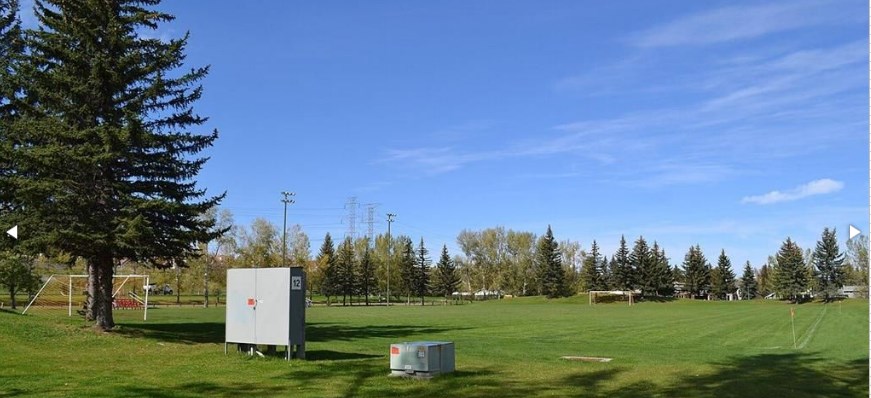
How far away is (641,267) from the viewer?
117 metres

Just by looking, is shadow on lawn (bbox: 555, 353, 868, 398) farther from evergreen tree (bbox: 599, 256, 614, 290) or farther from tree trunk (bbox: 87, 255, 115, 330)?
evergreen tree (bbox: 599, 256, 614, 290)

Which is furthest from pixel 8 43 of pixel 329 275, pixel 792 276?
pixel 792 276

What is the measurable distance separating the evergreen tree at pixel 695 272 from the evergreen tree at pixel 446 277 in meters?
39.5

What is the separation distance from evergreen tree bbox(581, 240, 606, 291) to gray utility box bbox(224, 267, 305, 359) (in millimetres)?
108688

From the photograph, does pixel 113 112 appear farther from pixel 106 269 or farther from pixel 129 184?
pixel 106 269

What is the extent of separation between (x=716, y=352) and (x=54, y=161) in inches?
810

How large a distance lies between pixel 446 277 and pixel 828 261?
58740 mm

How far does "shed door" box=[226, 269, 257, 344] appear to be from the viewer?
55.9 ft

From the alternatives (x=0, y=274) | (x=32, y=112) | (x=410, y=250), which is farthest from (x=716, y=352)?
(x=410, y=250)

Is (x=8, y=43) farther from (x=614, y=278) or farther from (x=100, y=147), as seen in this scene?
(x=614, y=278)

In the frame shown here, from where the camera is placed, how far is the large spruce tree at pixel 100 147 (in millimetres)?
21656

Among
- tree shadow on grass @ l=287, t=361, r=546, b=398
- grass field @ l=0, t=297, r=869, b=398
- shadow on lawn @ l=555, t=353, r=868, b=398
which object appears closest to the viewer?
tree shadow on grass @ l=287, t=361, r=546, b=398

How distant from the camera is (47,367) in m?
14.8

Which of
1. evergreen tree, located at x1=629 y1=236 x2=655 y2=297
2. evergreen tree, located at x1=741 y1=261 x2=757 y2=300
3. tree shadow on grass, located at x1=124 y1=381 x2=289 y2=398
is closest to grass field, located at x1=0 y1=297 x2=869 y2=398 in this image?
tree shadow on grass, located at x1=124 y1=381 x2=289 y2=398
